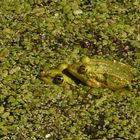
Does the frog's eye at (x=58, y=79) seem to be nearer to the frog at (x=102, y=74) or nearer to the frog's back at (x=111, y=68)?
the frog at (x=102, y=74)

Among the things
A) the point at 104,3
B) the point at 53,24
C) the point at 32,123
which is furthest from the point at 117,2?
the point at 32,123

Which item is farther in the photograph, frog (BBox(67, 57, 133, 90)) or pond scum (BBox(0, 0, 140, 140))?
frog (BBox(67, 57, 133, 90))

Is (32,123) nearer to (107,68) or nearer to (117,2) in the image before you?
(107,68)

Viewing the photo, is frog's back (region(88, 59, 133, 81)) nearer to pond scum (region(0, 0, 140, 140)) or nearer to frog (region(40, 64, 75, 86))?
pond scum (region(0, 0, 140, 140))

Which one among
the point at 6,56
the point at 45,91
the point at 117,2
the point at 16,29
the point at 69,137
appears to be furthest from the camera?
the point at 117,2

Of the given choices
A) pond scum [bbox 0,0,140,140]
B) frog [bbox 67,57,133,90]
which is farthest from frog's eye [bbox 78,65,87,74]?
pond scum [bbox 0,0,140,140]

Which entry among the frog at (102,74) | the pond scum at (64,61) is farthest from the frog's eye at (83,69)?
the pond scum at (64,61)

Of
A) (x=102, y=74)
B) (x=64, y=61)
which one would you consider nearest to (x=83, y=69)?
(x=102, y=74)
